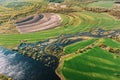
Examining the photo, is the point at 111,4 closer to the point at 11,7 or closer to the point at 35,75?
the point at 11,7

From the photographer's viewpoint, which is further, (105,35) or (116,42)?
(105,35)

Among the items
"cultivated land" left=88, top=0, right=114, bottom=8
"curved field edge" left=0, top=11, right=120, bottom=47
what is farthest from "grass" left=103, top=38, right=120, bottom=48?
"cultivated land" left=88, top=0, right=114, bottom=8

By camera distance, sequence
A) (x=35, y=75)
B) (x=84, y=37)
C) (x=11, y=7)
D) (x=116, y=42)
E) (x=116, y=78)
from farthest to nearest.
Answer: (x=11, y=7) → (x=84, y=37) → (x=116, y=42) → (x=35, y=75) → (x=116, y=78)

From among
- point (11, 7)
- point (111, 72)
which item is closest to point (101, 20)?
Result: point (111, 72)

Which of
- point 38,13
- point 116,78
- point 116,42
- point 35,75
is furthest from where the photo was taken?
point 38,13

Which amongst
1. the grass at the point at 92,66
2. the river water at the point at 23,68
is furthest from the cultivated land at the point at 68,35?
the river water at the point at 23,68

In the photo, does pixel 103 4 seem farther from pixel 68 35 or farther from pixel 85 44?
pixel 85 44
